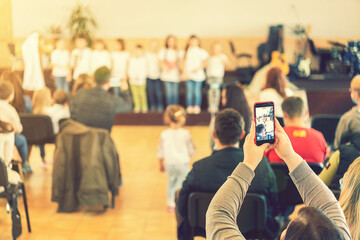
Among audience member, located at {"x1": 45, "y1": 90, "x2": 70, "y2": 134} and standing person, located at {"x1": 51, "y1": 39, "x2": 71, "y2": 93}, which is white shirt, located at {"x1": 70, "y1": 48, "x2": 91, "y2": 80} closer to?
standing person, located at {"x1": 51, "y1": 39, "x2": 71, "y2": 93}

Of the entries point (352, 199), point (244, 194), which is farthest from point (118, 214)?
point (244, 194)

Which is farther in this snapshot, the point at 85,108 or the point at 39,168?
the point at 39,168

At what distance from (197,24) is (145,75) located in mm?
2660

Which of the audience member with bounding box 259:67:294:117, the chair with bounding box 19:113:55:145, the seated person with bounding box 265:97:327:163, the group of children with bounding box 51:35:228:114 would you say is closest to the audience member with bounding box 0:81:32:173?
the chair with bounding box 19:113:55:145

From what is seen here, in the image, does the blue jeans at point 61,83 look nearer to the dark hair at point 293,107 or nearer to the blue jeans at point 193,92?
the blue jeans at point 193,92

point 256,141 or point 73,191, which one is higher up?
point 256,141

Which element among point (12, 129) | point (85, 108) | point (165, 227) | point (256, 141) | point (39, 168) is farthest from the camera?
point (39, 168)

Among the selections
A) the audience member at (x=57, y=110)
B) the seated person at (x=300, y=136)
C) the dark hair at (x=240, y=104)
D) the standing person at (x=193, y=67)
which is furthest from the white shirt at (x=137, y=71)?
the seated person at (x=300, y=136)

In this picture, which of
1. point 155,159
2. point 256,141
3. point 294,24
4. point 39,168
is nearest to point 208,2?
point 294,24

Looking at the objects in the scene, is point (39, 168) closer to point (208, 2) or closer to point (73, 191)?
point (73, 191)

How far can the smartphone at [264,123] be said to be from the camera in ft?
5.17

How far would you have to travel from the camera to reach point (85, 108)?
15.9ft

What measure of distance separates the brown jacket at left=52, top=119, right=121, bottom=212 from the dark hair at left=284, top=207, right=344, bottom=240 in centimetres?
350

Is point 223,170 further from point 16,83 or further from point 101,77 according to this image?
point 101,77
